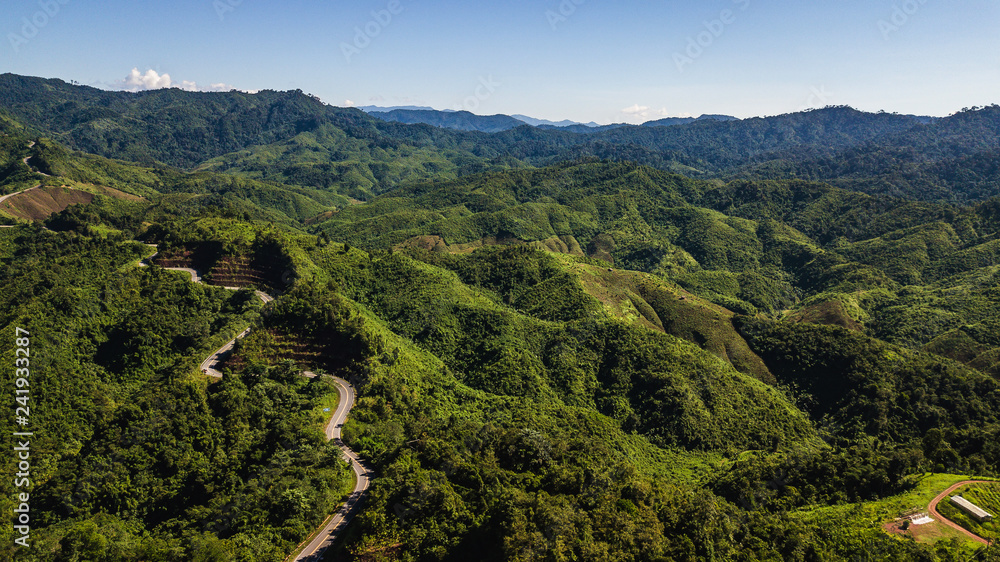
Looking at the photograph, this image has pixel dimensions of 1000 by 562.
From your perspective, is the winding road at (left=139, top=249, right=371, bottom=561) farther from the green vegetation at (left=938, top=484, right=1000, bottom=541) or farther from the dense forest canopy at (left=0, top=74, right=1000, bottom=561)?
the green vegetation at (left=938, top=484, right=1000, bottom=541)

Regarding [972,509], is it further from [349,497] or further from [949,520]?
[349,497]

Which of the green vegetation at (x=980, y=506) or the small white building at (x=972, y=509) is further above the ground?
the small white building at (x=972, y=509)

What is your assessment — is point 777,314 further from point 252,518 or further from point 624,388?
point 252,518

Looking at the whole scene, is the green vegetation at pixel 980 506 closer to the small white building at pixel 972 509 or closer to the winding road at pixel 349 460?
the small white building at pixel 972 509

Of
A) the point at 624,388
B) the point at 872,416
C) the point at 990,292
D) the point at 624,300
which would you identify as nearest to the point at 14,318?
the point at 624,388

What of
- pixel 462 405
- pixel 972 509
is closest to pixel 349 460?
pixel 462 405

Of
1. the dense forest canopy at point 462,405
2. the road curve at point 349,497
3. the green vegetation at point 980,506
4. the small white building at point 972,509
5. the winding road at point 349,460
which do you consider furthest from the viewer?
the small white building at point 972,509

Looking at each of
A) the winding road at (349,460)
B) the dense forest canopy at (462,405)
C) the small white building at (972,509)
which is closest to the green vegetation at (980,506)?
the small white building at (972,509)
